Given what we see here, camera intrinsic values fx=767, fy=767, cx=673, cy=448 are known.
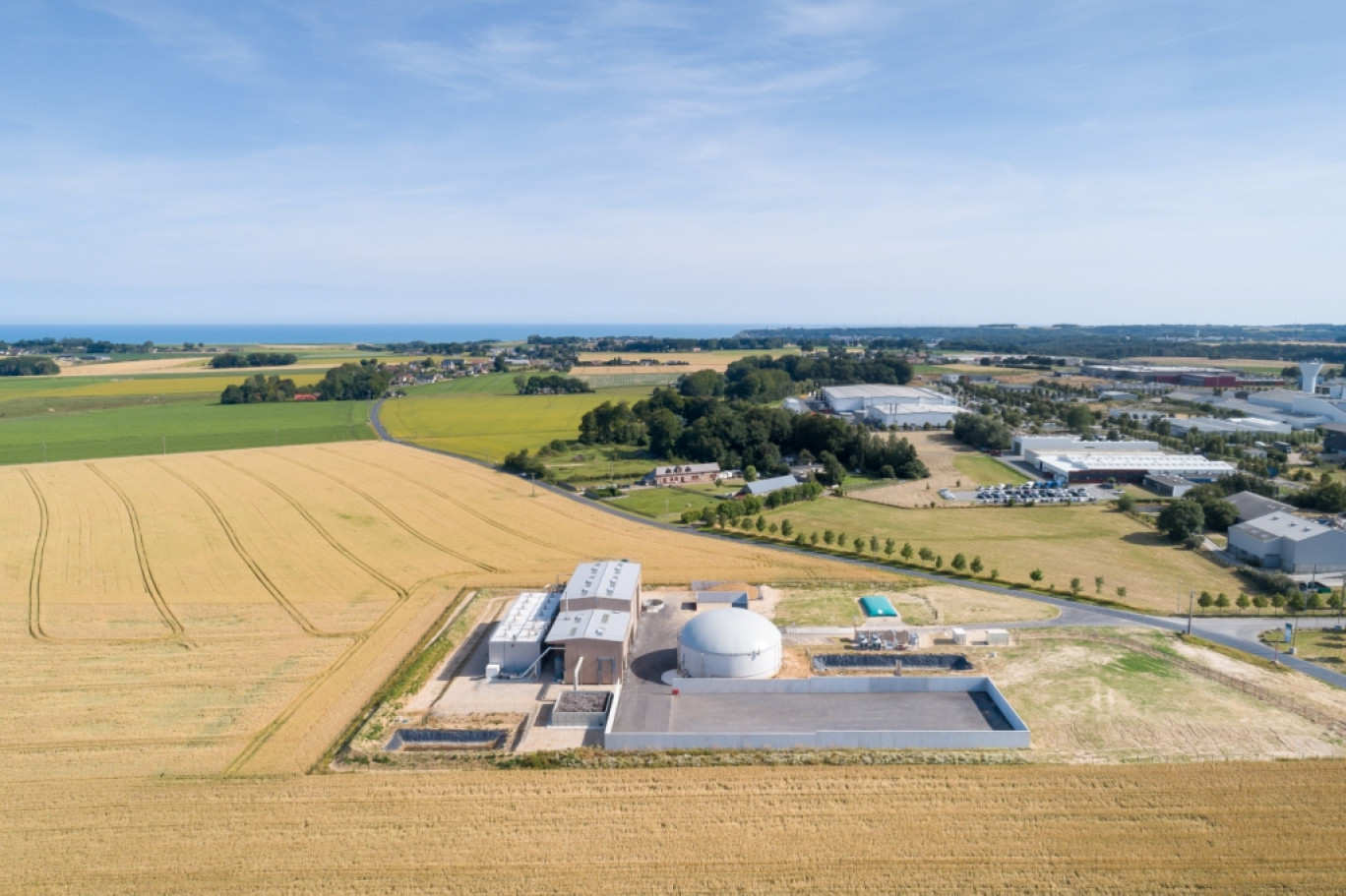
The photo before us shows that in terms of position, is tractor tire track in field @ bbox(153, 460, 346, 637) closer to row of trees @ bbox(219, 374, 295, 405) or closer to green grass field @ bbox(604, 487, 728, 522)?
green grass field @ bbox(604, 487, 728, 522)

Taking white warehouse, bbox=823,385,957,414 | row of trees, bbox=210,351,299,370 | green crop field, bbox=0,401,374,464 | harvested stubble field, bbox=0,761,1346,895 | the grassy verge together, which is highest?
row of trees, bbox=210,351,299,370

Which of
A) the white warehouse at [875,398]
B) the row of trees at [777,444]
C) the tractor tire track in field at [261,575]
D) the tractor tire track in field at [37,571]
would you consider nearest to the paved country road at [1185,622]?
the row of trees at [777,444]

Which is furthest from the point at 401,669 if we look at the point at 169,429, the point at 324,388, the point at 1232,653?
the point at 324,388

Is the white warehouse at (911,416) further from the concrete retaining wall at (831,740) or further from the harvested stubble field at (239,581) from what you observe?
the concrete retaining wall at (831,740)

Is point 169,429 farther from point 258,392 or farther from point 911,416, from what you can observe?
point 911,416

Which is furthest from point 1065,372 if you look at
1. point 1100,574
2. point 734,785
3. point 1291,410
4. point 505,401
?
point 734,785

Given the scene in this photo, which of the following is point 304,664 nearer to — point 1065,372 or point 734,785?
point 734,785

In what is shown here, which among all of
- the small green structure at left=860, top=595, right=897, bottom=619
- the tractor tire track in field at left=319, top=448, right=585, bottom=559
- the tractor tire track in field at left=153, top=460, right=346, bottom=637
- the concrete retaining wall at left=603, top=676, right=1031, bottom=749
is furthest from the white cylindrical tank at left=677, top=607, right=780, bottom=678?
the tractor tire track in field at left=319, top=448, right=585, bottom=559
